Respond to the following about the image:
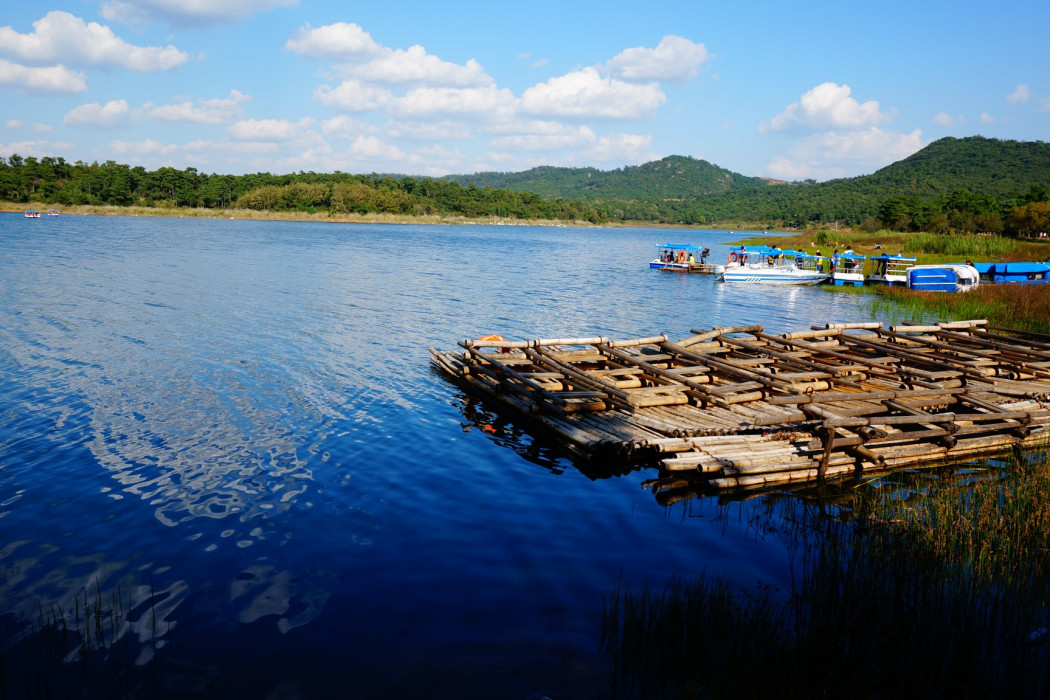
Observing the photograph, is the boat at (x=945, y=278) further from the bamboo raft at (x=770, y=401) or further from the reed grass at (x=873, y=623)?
the reed grass at (x=873, y=623)

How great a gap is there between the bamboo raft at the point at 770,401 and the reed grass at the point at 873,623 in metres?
2.69

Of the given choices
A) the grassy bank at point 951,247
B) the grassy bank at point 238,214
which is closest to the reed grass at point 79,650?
the grassy bank at point 951,247

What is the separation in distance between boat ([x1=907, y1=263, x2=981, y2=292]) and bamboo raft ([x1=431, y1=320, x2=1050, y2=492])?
2151 centimetres

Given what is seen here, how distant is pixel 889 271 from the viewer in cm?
5222

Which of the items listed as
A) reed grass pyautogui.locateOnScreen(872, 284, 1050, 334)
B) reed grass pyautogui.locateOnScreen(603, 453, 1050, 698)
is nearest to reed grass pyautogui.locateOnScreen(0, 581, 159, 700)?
reed grass pyautogui.locateOnScreen(603, 453, 1050, 698)

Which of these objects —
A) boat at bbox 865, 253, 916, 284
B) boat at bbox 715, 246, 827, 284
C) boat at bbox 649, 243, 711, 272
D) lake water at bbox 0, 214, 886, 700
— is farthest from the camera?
boat at bbox 649, 243, 711, 272

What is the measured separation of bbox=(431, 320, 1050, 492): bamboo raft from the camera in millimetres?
12688

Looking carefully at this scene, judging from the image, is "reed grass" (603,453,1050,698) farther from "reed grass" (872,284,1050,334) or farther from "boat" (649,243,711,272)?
"boat" (649,243,711,272)

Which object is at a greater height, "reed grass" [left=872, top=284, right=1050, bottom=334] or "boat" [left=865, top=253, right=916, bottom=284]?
"boat" [left=865, top=253, right=916, bottom=284]

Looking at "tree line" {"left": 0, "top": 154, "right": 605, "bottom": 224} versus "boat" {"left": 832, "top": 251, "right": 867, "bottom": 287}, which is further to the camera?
"tree line" {"left": 0, "top": 154, "right": 605, "bottom": 224}

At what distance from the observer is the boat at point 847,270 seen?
52034 mm

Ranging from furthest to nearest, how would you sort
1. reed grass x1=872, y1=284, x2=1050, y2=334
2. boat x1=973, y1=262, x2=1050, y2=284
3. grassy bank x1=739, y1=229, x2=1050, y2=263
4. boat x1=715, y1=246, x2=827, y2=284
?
grassy bank x1=739, y1=229, x2=1050, y2=263
boat x1=715, y1=246, x2=827, y2=284
boat x1=973, y1=262, x2=1050, y2=284
reed grass x1=872, y1=284, x2=1050, y2=334

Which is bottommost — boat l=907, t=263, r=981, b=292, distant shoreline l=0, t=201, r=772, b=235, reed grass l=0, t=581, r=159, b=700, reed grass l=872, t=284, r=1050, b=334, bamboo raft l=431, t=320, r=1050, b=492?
reed grass l=0, t=581, r=159, b=700

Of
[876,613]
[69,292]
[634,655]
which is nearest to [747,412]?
[876,613]
